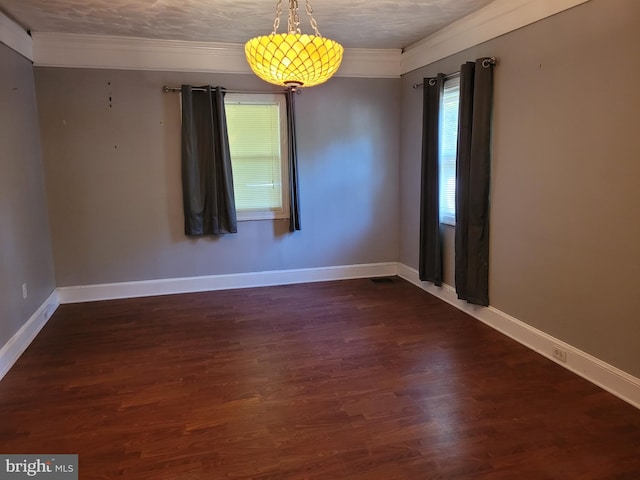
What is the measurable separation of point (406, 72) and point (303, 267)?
240 centimetres

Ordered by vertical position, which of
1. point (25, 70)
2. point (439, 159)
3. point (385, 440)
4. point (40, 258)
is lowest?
point (385, 440)

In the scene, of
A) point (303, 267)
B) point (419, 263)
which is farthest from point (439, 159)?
point (303, 267)

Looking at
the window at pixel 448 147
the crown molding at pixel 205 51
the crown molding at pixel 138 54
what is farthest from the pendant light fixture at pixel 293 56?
the crown molding at pixel 138 54

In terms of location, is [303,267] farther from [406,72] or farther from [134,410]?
[134,410]

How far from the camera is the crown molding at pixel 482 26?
9.62ft

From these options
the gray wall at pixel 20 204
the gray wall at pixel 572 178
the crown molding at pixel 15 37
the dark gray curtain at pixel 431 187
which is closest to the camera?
the gray wall at pixel 572 178

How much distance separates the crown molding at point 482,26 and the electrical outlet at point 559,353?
2.17 metres

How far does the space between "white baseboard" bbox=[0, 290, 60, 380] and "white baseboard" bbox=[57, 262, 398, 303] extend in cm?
29

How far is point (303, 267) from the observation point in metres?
5.00

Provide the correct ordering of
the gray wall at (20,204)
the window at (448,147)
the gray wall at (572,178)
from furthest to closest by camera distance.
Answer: the window at (448,147) < the gray wall at (20,204) < the gray wall at (572,178)

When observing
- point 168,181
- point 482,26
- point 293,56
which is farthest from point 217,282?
point 482,26

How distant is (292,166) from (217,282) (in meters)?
1.48

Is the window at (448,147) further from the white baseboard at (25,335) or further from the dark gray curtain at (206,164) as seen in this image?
the white baseboard at (25,335)

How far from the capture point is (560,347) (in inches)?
116
